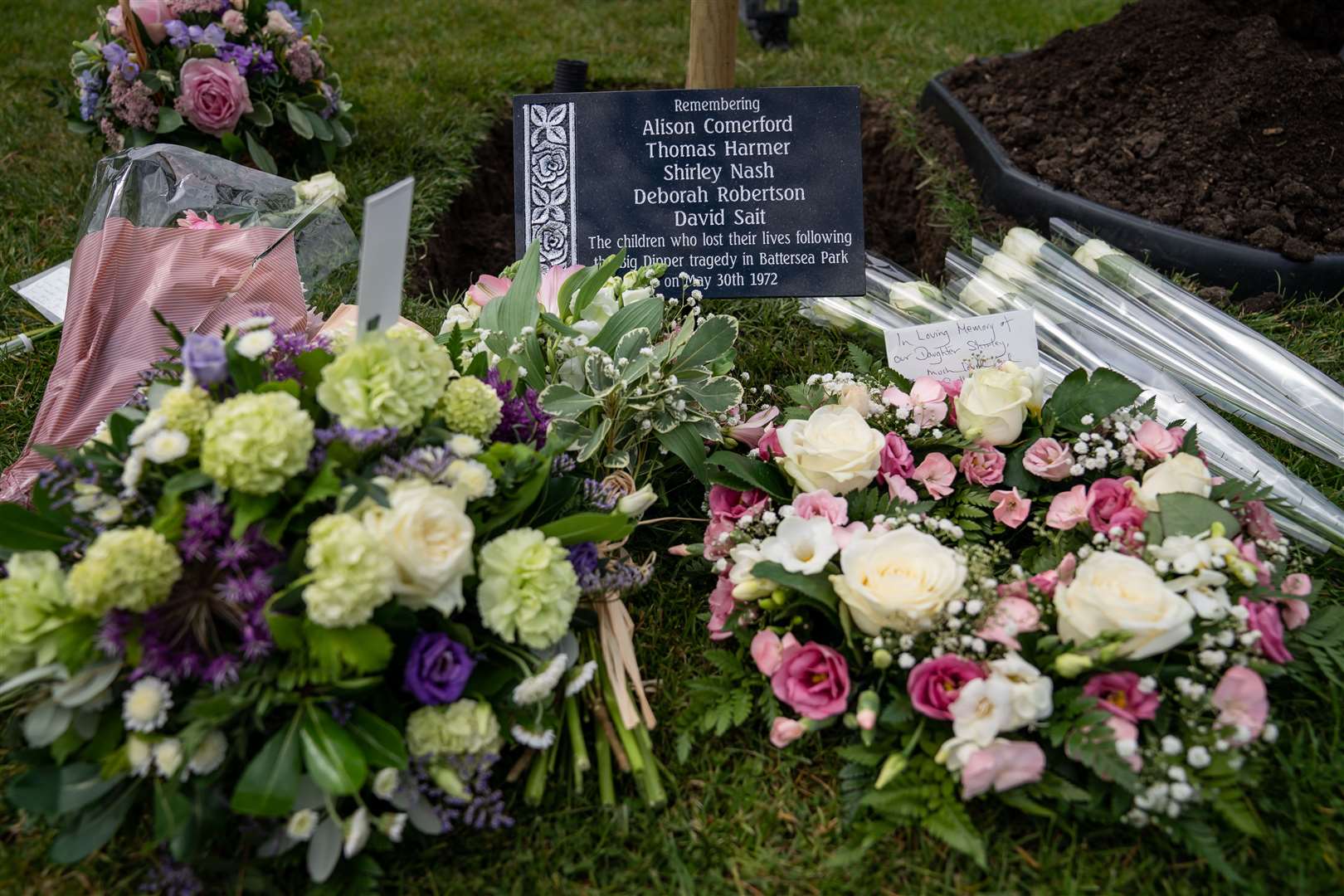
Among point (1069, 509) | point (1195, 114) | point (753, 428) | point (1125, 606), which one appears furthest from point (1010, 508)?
point (1195, 114)

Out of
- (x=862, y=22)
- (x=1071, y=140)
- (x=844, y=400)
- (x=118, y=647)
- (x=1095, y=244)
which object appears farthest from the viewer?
(x=862, y=22)

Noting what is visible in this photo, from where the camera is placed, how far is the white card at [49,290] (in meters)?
2.30

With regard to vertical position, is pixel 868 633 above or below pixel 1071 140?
below

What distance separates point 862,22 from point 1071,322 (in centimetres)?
236

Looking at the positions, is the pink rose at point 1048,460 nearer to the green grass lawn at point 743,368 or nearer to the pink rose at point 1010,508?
the pink rose at point 1010,508

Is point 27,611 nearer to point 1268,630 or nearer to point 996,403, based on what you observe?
point 996,403

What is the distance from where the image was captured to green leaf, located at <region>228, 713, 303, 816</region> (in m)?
1.15

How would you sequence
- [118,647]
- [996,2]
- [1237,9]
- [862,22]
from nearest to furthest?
1. [118,647]
2. [1237,9]
3. [862,22]
4. [996,2]

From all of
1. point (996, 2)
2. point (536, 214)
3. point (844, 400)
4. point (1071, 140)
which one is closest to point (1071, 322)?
point (844, 400)

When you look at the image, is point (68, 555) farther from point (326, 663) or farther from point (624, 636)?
point (624, 636)

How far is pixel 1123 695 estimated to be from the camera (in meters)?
1.30

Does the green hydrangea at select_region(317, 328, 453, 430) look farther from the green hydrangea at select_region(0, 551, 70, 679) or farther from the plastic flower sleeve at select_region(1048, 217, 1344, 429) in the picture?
the plastic flower sleeve at select_region(1048, 217, 1344, 429)

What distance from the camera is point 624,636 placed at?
59.2 inches

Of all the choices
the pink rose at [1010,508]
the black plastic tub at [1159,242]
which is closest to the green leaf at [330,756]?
the pink rose at [1010,508]
